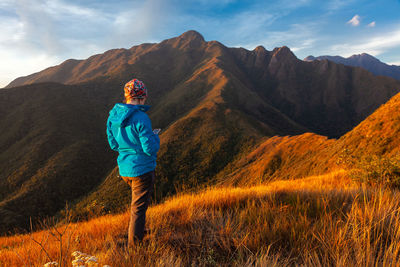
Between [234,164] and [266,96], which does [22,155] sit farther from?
[266,96]

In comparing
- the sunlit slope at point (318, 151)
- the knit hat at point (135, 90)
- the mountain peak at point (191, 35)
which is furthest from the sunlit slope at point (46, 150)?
the mountain peak at point (191, 35)

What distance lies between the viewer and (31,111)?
71.5 meters

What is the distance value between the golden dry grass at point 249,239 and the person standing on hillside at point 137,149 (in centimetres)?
36

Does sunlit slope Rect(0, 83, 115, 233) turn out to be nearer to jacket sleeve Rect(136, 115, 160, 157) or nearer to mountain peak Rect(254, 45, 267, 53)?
jacket sleeve Rect(136, 115, 160, 157)

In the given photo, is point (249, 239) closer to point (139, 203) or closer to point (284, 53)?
point (139, 203)

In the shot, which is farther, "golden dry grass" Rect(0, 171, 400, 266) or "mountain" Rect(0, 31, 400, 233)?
"mountain" Rect(0, 31, 400, 233)

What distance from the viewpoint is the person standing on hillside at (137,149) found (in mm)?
2725

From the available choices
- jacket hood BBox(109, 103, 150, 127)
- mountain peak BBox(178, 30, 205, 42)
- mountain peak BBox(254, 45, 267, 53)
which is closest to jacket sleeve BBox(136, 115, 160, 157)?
jacket hood BBox(109, 103, 150, 127)

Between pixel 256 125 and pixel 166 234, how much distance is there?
64053mm

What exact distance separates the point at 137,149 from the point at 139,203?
0.75 m

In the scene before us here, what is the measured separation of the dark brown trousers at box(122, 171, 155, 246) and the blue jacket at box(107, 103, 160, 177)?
0.34 feet

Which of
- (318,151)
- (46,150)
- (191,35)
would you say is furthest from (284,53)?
(46,150)

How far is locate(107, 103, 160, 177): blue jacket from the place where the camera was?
2.77 metres

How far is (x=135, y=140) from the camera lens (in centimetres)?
290
